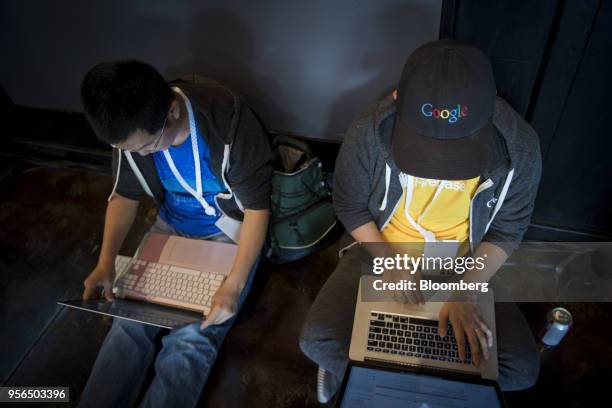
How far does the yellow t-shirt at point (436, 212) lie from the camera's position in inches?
45.9

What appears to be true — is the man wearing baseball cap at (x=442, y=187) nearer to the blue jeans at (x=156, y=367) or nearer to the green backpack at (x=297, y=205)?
the green backpack at (x=297, y=205)

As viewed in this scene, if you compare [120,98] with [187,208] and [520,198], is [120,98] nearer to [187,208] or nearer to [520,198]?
[187,208]

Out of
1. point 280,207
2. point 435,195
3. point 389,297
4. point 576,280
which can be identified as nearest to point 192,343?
point 280,207

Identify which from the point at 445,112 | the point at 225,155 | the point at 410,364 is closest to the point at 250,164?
the point at 225,155

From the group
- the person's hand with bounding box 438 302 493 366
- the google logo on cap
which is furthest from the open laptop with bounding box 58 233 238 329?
the google logo on cap

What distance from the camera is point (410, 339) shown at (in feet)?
3.82

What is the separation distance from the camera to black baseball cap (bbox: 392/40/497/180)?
0.90 metres

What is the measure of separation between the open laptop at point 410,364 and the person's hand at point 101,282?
33.3 inches

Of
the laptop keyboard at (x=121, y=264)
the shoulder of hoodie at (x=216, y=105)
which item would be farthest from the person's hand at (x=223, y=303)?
the shoulder of hoodie at (x=216, y=105)

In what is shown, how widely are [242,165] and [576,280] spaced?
1.47m

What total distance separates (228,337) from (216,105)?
0.98m

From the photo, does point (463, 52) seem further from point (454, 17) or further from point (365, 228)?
point (365, 228)

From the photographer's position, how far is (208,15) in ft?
4.89

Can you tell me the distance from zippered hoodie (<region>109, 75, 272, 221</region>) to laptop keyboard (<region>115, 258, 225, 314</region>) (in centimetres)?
26
